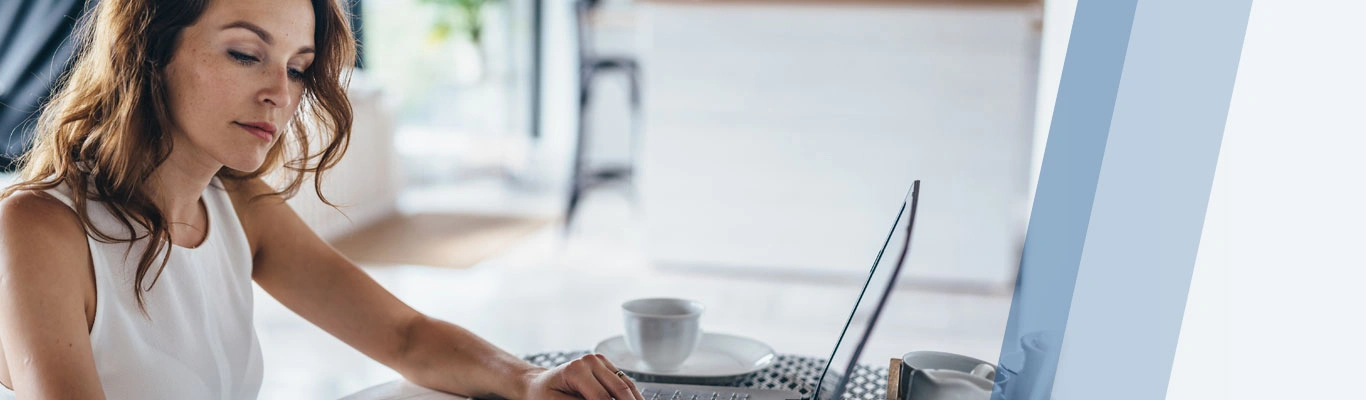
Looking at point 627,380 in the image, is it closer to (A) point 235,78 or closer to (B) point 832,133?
(A) point 235,78

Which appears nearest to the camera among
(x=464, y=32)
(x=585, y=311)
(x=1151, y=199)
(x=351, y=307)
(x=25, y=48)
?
(x=1151, y=199)

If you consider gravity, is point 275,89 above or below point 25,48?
above

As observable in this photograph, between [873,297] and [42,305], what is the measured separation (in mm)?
633

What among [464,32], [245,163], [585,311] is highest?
[464,32]

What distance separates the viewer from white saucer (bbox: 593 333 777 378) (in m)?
0.98

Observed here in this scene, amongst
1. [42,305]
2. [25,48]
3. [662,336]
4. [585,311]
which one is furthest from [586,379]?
[25,48]

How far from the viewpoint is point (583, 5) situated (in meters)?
4.00

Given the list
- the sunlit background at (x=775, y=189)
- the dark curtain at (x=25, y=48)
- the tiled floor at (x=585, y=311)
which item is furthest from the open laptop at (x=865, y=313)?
the dark curtain at (x=25, y=48)

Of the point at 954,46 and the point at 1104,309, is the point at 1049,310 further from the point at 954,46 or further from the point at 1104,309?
the point at 954,46

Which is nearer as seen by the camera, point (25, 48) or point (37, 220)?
point (37, 220)

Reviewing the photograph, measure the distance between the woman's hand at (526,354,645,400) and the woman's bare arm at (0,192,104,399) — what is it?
34 centimetres

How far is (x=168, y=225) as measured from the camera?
100cm

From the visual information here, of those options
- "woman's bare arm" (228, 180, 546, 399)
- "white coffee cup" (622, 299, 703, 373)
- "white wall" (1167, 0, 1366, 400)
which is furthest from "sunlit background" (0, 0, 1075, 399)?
"white wall" (1167, 0, 1366, 400)

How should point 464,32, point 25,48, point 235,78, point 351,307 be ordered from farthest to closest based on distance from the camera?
point 464,32, point 25,48, point 351,307, point 235,78
